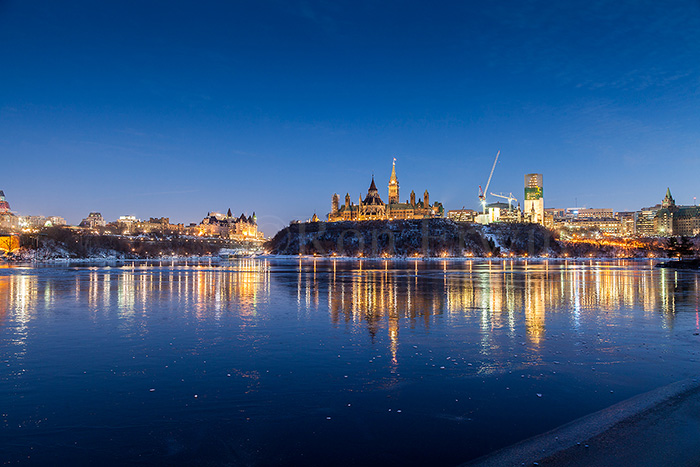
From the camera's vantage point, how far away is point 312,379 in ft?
35.2

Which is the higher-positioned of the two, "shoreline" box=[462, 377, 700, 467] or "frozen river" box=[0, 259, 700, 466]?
"frozen river" box=[0, 259, 700, 466]

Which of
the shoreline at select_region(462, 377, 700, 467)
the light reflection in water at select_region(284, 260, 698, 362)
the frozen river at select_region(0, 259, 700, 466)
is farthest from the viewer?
the light reflection in water at select_region(284, 260, 698, 362)

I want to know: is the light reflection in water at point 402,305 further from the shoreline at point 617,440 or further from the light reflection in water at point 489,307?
the shoreline at point 617,440

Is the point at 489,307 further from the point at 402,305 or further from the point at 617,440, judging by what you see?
the point at 617,440

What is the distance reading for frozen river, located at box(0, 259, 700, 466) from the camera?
7.35 m

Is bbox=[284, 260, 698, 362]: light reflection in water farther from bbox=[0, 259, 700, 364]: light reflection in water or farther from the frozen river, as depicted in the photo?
the frozen river

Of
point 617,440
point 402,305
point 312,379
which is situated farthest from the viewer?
point 402,305

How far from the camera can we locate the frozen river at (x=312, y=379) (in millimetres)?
7352

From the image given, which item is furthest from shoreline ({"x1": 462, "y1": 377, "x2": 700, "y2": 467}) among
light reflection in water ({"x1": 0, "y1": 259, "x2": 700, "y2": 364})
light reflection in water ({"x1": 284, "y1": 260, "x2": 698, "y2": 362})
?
light reflection in water ({"x1": 284, "y1": 260, "x2": 698, "y2": 362})

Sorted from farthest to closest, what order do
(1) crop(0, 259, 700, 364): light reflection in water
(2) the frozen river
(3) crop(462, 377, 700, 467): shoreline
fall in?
1. (1) crop(0, 259, 700, 364): light reflection in water
2. (2) the frozen river
3. (3) crop(462, 377, 700, 467): shoreline

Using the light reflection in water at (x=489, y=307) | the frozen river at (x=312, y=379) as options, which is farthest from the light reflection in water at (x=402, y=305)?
the frozen river at (x=312, y=379)

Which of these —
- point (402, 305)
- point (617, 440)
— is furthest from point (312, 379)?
point (402, 305)

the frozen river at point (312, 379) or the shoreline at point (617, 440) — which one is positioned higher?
the frozen river at point (312, 379)

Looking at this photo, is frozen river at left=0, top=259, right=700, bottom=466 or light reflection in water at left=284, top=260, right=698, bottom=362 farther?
light reflection in water at left=284, top=260, right=698, bottom=362
